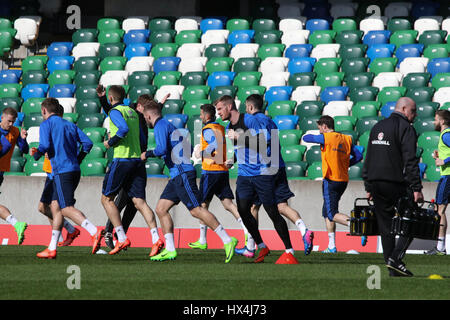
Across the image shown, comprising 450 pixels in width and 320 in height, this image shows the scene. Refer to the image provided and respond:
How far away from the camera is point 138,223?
18297 mm

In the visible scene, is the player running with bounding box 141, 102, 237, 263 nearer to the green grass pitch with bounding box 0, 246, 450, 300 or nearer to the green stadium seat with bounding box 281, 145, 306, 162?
the green grass pitch with bounding box 0, 246, 450, 300

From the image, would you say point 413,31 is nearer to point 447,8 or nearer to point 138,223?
point 447,8

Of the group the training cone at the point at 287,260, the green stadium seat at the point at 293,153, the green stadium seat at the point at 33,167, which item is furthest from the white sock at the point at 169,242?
the green stadium seat at the point at 33,167

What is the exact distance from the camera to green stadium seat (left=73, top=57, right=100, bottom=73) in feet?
78.5

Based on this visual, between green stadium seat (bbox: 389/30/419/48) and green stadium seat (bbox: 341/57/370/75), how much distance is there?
1165 millimetres

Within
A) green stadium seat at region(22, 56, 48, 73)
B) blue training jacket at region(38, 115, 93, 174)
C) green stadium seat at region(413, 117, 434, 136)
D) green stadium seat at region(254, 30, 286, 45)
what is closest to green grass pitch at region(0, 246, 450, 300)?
blue training jacket at region(38, 115, 93, 174)

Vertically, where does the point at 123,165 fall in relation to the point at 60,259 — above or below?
above

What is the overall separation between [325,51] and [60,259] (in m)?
11.6

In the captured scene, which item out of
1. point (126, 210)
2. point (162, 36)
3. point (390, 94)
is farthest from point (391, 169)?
point (162, 36)

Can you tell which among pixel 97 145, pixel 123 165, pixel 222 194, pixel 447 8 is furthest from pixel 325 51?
pixel 123 165

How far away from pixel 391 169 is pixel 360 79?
11.0 metres

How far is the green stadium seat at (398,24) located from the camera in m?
23.0

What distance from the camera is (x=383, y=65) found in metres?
21.7

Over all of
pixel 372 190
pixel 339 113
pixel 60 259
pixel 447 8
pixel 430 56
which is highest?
pixel 447 8
